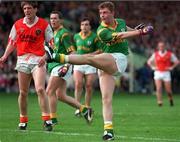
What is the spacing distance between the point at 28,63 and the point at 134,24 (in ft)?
85.4

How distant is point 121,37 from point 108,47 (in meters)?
0.58

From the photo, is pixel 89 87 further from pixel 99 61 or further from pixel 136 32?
pixel 136 32

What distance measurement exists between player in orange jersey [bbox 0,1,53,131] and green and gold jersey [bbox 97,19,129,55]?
1965mm

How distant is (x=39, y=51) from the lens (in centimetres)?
1491

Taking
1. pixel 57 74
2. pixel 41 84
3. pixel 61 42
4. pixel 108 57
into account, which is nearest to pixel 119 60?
pixel 108 57

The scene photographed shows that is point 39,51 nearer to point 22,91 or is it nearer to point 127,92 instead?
point 22,91

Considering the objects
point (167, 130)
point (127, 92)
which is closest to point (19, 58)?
point (167, 130)

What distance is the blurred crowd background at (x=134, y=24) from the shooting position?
120ft

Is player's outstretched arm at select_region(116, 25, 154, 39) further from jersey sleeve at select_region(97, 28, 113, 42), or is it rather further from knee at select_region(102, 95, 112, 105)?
knee at select_region(102, 95, 112, 105)

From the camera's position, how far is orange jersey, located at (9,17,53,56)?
1484 cm

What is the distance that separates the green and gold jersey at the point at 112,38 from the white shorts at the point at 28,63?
2.02 metres

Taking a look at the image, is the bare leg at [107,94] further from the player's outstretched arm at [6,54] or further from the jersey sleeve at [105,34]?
the player's outstretched arm at [6,54]

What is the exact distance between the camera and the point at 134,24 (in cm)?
4047

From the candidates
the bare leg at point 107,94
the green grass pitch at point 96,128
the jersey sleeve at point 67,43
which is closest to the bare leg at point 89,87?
the green grass pitch at point 96,128
